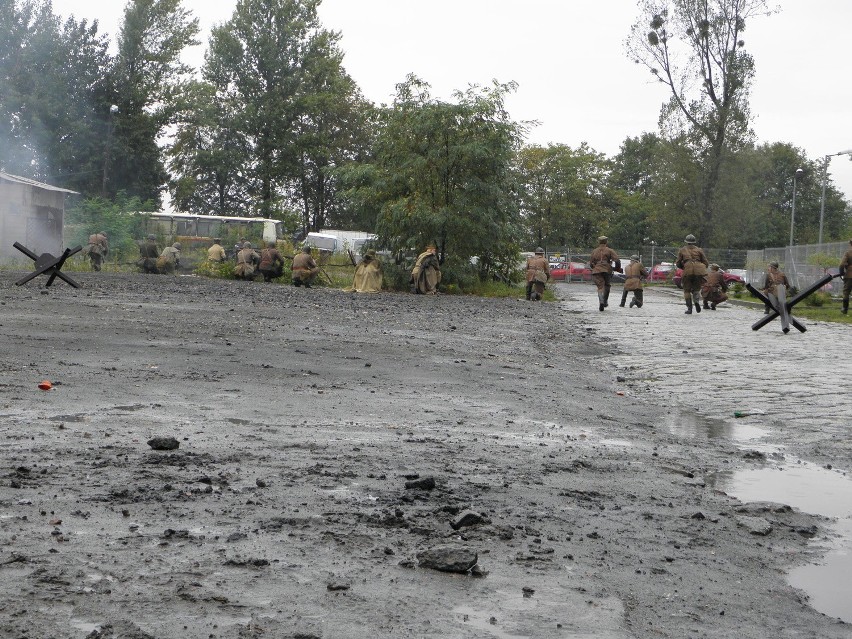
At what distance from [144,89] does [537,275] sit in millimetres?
47211

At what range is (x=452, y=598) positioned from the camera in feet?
12.0

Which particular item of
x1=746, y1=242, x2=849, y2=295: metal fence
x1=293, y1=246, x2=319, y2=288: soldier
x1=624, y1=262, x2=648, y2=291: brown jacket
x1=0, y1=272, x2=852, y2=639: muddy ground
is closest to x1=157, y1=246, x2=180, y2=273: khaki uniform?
x1=293, y1=246, x2=319, y2=288: soldier

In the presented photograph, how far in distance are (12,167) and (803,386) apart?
67.0 meters

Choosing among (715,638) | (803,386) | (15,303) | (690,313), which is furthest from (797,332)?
(715,638)

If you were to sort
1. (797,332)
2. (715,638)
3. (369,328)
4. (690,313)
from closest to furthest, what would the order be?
(715,638)
(369,328)
(797,332)
(690,313)

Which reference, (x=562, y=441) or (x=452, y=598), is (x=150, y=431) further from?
(x=452, y=598)

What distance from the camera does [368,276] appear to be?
112ft

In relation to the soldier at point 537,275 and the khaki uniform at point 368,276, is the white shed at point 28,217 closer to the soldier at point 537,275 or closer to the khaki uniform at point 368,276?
the khaki uniform at point 368,276

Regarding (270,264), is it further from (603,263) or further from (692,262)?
(692,262)

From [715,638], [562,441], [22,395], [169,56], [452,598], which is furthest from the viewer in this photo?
[169,56]

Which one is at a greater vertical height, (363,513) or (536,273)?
(536,273)

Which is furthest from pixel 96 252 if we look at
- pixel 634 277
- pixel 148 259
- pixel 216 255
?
pixel 634 277

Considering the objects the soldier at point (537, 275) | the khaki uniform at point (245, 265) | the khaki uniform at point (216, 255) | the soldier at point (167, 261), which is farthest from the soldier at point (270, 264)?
the soldier at point (537, 275)

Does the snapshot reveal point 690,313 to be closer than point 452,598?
No
